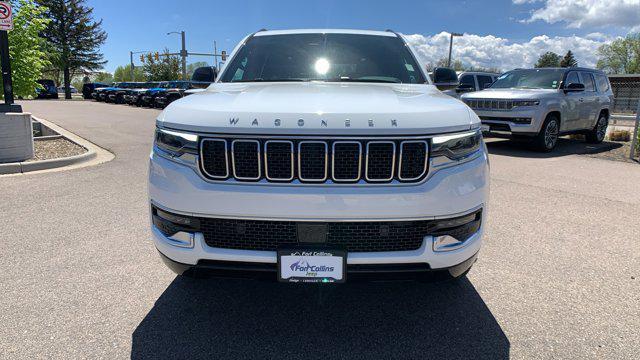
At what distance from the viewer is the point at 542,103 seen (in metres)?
9.97

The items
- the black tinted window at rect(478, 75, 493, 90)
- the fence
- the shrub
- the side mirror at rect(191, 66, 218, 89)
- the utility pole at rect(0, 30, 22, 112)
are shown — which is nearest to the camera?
the side mirror at rect(191, 66, 218, 89)

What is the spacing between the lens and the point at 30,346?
2430mm

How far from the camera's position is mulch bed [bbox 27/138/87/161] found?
8.11 meters

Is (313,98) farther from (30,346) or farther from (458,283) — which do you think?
(30,346)

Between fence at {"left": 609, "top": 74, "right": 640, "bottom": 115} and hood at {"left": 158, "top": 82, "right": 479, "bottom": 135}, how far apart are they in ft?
105

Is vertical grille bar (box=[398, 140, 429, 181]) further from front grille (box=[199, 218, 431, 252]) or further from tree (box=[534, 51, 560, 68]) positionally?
tree (box=[534, 51, 560, 68])

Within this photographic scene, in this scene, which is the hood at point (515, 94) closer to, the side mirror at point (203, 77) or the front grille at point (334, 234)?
the side mirror at point (203, 77)

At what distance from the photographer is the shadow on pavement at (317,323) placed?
2.45 meters

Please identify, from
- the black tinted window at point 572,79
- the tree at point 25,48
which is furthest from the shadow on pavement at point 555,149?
the tree at point 25,48

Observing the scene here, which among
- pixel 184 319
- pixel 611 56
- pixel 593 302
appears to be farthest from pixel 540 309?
pixel 611 56

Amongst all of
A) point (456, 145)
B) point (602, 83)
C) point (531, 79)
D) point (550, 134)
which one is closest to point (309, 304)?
point (456, 145)

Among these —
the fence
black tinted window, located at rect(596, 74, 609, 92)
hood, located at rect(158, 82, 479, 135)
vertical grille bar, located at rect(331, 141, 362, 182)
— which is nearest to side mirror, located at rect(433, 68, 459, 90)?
hood, located at rect(158, 82, 479, 135)

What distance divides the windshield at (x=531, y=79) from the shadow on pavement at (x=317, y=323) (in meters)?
9.20

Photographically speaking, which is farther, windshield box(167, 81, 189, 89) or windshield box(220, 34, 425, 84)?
windshield box(167, 81, 189, 89)
